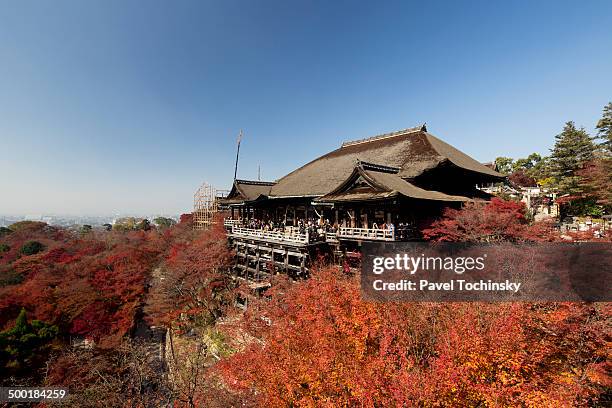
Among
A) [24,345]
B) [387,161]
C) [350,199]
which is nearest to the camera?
[24,345]

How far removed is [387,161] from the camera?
72.7ft

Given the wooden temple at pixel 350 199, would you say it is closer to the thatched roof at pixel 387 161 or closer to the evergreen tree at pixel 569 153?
the thatched roof at pixel 387 161

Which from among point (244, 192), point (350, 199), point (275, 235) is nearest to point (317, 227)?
A: point (275, 235)

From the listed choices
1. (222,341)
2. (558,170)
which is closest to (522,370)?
(222,341)

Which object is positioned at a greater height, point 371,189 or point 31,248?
point 371,189

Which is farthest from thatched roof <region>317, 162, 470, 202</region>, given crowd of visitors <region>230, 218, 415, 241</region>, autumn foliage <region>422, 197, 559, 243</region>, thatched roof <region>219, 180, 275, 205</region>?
thatched roof <region>219, 180, 275, 205</region>

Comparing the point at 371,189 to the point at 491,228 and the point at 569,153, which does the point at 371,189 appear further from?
the point at 569,153

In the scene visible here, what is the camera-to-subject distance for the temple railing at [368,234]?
47.2 feet

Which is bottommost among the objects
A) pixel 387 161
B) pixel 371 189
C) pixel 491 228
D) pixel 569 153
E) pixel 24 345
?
pixel 24 345

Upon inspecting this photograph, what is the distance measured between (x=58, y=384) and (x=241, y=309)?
1021cm

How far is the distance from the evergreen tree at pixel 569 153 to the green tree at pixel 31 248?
6259cm

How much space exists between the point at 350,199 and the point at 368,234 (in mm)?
2201

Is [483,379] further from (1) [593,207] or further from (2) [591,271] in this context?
(1) [593,207]

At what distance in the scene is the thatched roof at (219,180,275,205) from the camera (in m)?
24.9
